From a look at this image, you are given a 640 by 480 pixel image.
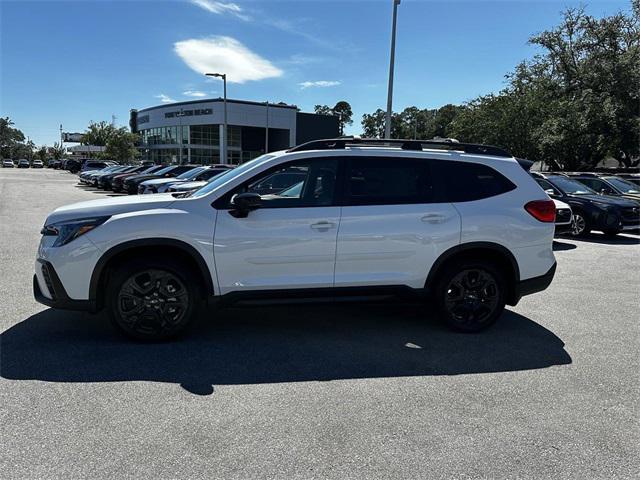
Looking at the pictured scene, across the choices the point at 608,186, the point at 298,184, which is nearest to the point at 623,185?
the point at 608,186

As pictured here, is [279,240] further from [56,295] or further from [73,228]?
[56,295]

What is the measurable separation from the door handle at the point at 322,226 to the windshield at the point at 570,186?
10.9 meters

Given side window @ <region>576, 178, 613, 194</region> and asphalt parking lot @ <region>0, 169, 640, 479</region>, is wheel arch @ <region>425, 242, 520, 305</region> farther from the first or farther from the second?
side window @ <region>576, 178, 613, 194</region>

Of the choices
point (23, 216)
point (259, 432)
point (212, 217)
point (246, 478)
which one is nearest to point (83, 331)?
point (212, 217)

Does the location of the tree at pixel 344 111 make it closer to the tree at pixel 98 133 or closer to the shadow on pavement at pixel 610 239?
the tree at pixel 98 133

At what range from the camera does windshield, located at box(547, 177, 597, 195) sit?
13085mm

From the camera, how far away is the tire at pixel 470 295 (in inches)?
193

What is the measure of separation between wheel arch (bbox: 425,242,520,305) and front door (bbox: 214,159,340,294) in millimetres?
1104

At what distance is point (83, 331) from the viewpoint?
468cm

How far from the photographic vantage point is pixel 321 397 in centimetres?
354

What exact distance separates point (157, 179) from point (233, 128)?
53.9 metres

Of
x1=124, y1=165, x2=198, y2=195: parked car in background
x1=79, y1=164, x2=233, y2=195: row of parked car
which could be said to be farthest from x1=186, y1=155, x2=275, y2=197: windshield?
x1=124, y1=165, x2=198, y2=195: parked car in background

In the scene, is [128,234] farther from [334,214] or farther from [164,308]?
[334,214]

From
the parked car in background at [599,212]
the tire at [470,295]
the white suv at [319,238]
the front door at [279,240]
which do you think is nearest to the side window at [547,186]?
the parked car in background at [599,212]
